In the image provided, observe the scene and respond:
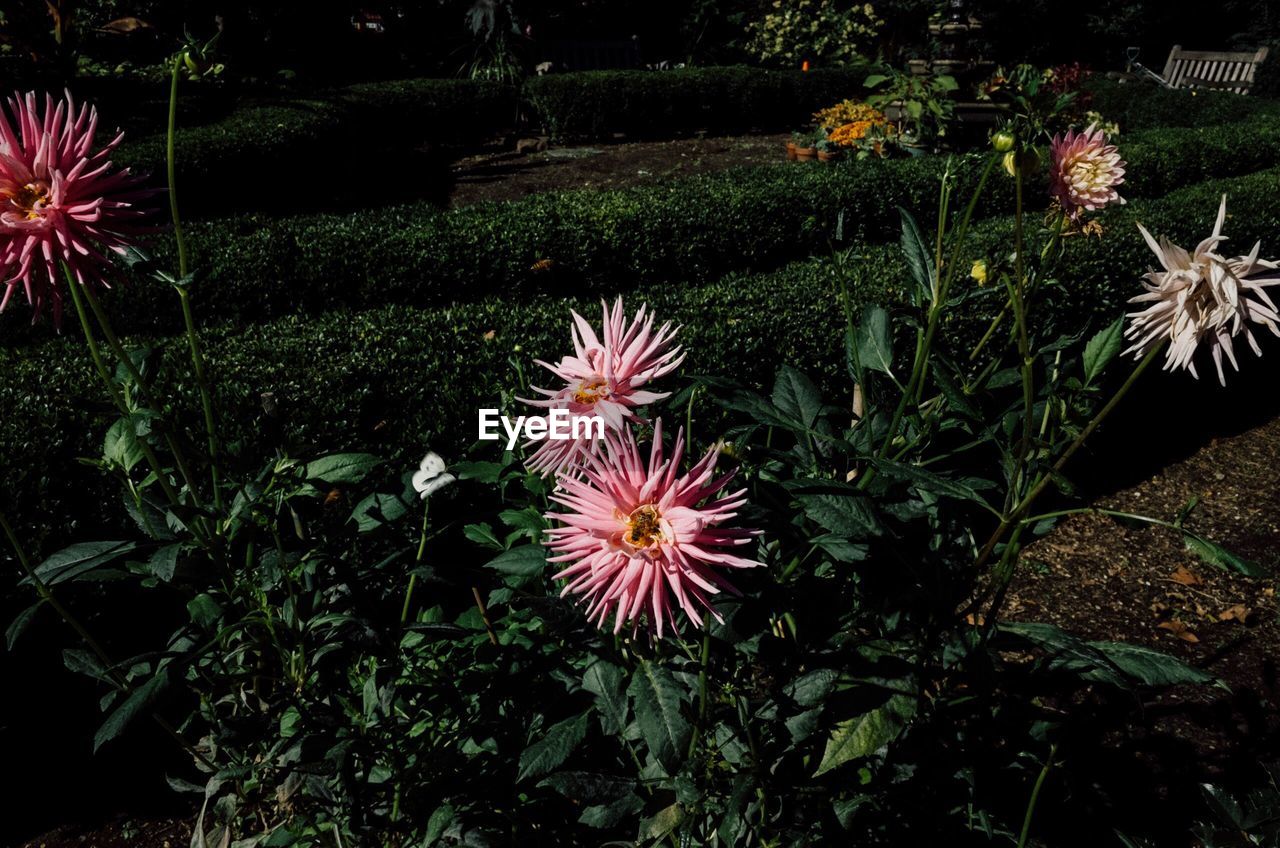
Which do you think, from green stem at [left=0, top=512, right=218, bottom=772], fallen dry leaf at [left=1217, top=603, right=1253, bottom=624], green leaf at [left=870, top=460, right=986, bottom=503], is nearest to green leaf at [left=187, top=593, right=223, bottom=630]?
green stem at [left=0, top=512, right=218, bottom=772]

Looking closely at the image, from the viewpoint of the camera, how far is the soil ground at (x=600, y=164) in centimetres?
913

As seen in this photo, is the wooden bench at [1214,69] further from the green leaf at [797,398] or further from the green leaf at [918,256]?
the green leaf at [797,398]

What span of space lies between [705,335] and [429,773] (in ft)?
5.36

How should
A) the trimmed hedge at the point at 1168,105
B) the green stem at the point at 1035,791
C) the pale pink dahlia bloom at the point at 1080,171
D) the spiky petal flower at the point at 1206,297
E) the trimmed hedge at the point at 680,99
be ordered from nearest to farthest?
the spiky petal flower at the point at 1206,297 < the green stem at the point at 1035,791 < the pale pink dahlia bloom at the point at 1080,171 < the trimmed hedge at the point at 1168,105 < the trimmed hedge at the point at 680,99

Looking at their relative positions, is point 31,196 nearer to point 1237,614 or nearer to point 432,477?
point 432,477

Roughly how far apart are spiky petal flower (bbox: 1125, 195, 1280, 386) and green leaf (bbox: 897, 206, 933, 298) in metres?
0.33

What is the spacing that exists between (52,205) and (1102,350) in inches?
61.6

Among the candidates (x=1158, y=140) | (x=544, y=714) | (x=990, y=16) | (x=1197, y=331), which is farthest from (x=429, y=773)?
(x=990, y=16)

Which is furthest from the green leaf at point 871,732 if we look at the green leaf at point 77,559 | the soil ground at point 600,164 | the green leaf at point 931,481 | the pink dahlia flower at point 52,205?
the soil ground at point 600,164

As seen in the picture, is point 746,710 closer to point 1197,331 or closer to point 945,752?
point 945,752

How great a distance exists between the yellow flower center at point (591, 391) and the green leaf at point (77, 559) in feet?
2.41

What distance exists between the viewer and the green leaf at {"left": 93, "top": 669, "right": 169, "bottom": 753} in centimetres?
119

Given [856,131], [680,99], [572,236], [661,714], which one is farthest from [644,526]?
[680,99]

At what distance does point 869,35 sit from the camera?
1593 cm
